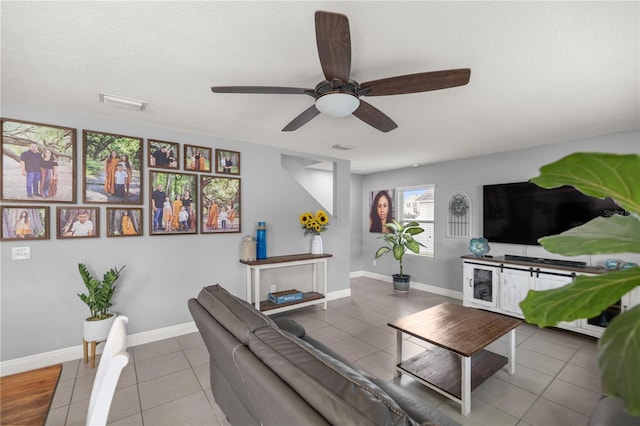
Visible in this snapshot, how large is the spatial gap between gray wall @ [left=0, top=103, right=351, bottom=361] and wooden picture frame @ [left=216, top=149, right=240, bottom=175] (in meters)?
0.08

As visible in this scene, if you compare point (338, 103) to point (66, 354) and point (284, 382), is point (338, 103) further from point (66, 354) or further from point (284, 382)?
point (66, 354)

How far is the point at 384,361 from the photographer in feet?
9.17

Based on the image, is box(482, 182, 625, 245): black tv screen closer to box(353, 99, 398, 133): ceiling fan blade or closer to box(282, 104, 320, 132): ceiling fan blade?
box(353, 99, 398, 133): ceiling fan blade

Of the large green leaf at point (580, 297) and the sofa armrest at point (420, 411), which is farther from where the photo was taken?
the sofa armrest at point (420, 411)

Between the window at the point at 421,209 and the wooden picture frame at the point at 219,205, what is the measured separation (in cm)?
351

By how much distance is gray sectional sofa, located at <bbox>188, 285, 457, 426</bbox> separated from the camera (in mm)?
890

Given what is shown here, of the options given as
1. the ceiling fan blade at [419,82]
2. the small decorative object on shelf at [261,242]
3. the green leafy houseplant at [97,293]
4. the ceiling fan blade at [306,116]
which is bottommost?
the green leafy houseplant at [97,293]

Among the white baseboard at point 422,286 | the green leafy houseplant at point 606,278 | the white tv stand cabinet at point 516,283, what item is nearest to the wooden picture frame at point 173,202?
the green leafy houseplant at point 606,278

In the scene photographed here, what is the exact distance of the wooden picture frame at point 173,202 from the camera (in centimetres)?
328

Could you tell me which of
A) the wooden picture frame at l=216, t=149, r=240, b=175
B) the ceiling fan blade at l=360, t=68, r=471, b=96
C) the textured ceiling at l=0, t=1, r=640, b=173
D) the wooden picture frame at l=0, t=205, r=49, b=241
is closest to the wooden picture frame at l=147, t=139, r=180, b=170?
the textured ceiling at l=0, t=1, r=640, b=173

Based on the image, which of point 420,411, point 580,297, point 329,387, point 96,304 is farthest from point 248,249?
point 580,297

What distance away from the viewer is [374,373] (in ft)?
8.45

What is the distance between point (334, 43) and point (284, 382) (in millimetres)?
1492

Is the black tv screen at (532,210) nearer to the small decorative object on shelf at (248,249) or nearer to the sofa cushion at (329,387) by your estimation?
the small decorative object on shelf at (248,249)
